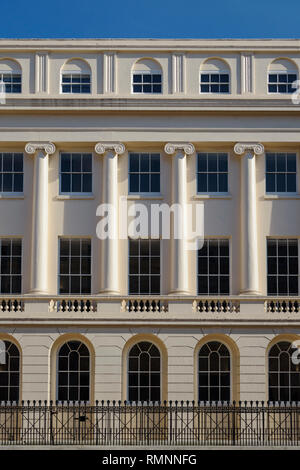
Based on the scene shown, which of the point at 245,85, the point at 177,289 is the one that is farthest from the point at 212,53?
the point at 177,289

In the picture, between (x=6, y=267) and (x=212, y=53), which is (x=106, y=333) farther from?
(x=212, y=53)

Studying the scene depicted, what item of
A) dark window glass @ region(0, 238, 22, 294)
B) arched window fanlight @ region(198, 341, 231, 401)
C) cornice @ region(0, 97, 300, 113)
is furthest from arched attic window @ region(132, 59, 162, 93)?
arched window fanlight @ region(198, 341, 231, 401)

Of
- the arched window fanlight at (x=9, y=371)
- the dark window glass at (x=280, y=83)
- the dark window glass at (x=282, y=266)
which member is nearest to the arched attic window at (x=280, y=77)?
the dark window glass at (x=280, y=83)

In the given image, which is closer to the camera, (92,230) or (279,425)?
(279,425)

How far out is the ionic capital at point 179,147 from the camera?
152 ft

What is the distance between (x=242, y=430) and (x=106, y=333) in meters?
7.10

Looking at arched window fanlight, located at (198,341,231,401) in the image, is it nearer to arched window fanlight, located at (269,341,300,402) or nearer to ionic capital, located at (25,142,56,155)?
arched window fanlight, located at (269,341,300,402)

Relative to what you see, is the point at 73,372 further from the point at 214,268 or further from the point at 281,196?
the point at 281,196

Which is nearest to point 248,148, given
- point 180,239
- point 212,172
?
point 212,172

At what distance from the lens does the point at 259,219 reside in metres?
46.4

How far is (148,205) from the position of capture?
46406mm

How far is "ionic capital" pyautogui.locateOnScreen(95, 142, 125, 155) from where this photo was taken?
46.2m

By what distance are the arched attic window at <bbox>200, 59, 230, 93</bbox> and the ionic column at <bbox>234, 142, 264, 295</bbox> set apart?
2908 mm

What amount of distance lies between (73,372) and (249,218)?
10157 millimetres
